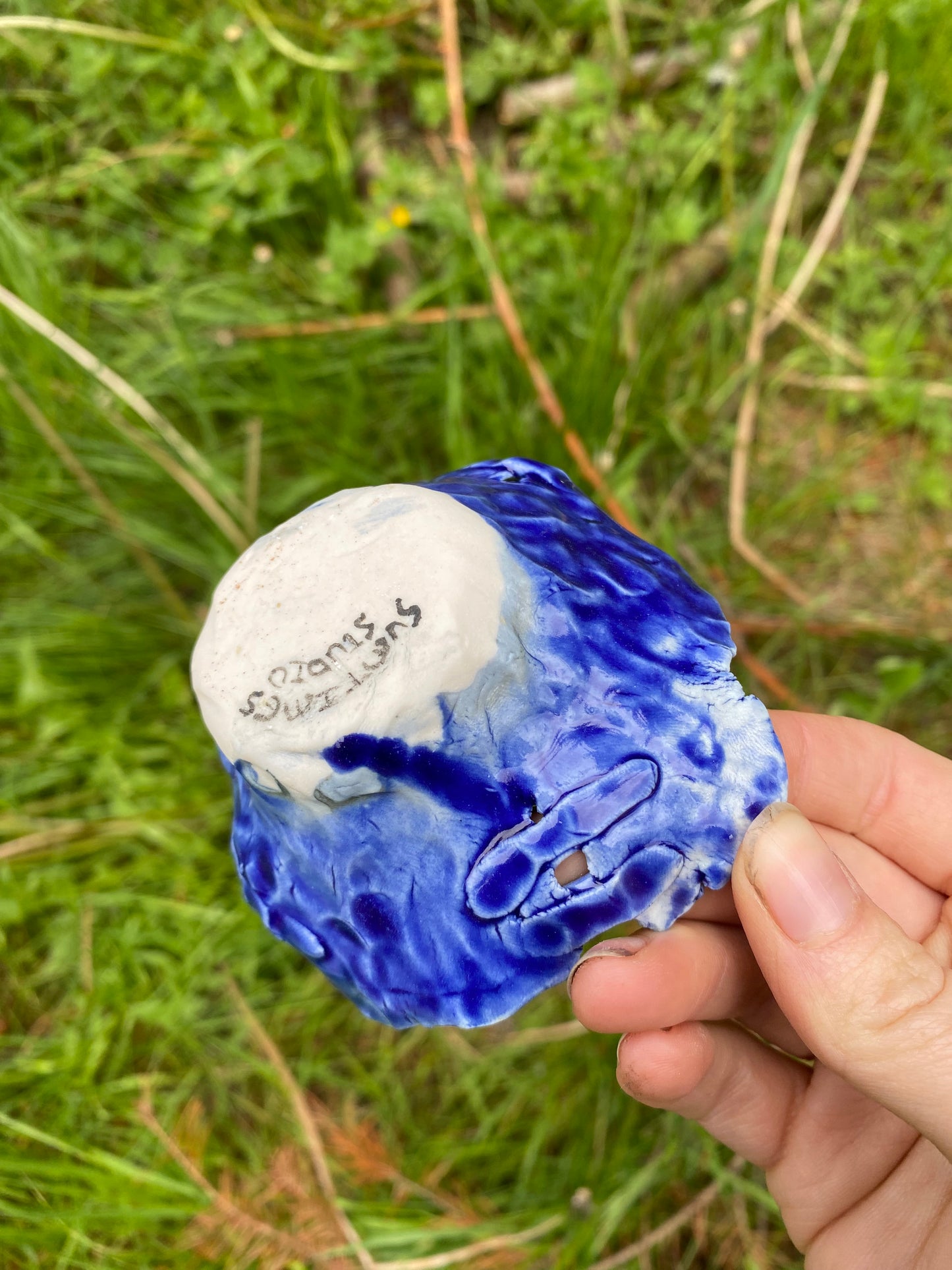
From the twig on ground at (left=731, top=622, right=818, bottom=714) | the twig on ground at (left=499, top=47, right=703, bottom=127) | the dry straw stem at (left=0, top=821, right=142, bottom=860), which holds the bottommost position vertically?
the dry straw stem at (left=0, top=821, right=142, bottom=860)

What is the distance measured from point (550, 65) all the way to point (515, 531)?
1416mm

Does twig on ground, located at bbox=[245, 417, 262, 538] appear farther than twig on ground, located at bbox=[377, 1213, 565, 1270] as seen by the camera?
Yes

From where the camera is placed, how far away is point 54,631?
1670 mm

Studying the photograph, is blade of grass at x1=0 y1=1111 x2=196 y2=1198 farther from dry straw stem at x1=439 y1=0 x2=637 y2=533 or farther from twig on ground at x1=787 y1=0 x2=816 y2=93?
twig on ground at x1=787 y1=0 x2=816 y2=93

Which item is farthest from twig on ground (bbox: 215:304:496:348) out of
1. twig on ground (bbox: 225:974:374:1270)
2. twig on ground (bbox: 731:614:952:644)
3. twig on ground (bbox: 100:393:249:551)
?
twig on ground (bbox: 225:974:374:1270)

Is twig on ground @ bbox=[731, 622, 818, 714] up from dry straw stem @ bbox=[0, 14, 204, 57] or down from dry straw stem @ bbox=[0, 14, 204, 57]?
down

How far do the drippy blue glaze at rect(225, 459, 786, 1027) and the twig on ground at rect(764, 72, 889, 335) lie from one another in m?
1.16

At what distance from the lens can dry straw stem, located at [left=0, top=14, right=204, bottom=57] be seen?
1582 mm

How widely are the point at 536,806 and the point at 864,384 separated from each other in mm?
1370

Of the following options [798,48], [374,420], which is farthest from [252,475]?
[798,48]

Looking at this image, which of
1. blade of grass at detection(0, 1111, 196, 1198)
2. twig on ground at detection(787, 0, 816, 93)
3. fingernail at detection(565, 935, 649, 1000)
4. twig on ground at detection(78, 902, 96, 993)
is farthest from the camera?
twig on ground at detection(787, 0, 816, 93)

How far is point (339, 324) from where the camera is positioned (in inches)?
67.0

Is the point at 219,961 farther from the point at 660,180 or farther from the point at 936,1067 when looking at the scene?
the point at 660,180

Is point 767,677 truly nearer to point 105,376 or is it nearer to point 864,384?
point 864,384
